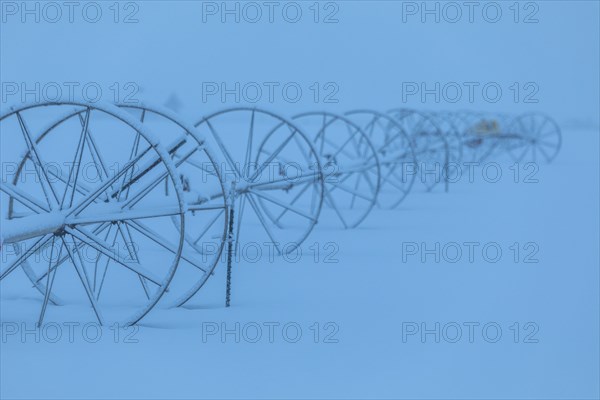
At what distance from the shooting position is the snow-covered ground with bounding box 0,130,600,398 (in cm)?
354

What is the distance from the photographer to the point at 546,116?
51.6 feet

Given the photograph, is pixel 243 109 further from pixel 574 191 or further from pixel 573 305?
pixel 574 191

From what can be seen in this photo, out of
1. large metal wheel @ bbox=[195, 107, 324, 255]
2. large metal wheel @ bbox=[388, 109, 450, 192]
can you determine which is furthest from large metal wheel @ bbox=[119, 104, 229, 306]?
large metal wheel @ bbox=[388, 109, 450, 192]

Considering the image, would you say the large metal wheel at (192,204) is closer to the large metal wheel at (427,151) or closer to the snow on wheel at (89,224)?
the snow on wheel at (89,224)

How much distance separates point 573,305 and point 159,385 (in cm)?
264

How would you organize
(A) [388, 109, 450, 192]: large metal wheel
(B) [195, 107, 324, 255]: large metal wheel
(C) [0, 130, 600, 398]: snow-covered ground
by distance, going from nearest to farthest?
1. (C) [0, 130, 600, 398]: snow-covered ground
2. (B) [195, 107, 324, 255]: large metal wheel
3. (A) [388, 109, 450, 192]: large metal wheel

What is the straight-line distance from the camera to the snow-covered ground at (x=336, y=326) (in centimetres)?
354

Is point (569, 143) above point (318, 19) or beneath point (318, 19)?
above

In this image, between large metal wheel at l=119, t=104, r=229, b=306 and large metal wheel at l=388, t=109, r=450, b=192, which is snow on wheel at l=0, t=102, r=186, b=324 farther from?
large metal wheel at l=388, t=109, r=450, b=192

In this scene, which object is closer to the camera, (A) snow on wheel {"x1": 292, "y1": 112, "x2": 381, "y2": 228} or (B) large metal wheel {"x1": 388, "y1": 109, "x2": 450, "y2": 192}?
(A) snow on wheel {"x1": 292, "y1": 112, "x2": 381, "y2": 228}

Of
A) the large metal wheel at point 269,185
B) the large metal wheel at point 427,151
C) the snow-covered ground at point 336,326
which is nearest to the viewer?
the snow-covered ground at point 336,326

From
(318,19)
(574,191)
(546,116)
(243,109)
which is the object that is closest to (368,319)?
(243,109)

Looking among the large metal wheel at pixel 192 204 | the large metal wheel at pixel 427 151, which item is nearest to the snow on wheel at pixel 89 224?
the large metal wheel at pixel 192 204

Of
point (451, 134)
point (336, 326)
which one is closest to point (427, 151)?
point (451, 134)
